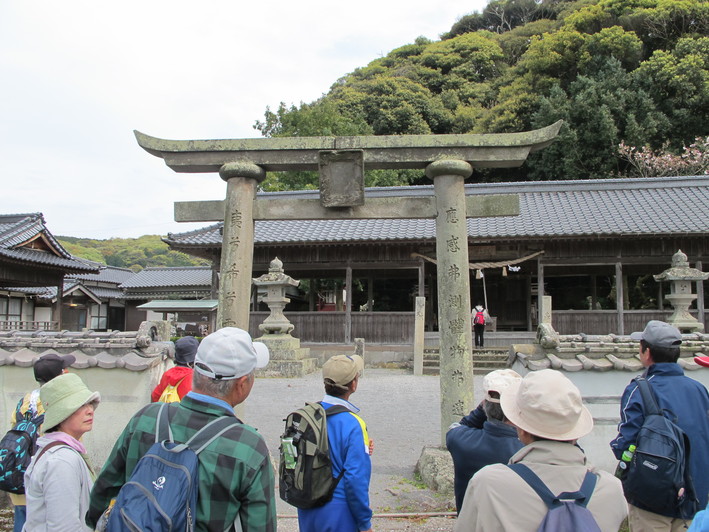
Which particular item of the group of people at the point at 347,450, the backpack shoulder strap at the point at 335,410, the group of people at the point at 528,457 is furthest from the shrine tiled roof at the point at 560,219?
the group of people at the point at 528,457

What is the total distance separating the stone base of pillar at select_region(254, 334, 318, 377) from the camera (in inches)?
532

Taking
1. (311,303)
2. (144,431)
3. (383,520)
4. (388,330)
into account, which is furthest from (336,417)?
(311,303)

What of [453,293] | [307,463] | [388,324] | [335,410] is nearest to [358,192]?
[453,293]

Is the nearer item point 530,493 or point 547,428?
point 530,493

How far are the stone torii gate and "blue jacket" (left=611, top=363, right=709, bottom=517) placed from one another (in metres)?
2.61

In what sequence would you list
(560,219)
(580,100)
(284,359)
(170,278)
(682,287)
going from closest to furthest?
(682,287) → (284,359) → (560,219) → (580,100) → (170,278)

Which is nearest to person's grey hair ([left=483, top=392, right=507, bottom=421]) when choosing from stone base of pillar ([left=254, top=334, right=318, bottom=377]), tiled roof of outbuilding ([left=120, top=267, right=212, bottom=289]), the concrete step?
stone base of pillar ([left=254, top=334, right=318, bottom=377])

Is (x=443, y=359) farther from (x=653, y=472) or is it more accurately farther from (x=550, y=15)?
(x=550, y=15)

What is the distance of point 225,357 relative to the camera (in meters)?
2.11

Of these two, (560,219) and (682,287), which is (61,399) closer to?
(682,287)

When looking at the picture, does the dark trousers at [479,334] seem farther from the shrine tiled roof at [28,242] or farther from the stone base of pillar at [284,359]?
the shrine tiled roof at [28,242]

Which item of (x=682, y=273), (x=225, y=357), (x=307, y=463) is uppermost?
(x=682, y=273)

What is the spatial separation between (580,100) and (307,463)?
94.7ft

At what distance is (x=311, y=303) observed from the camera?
21391 mm
